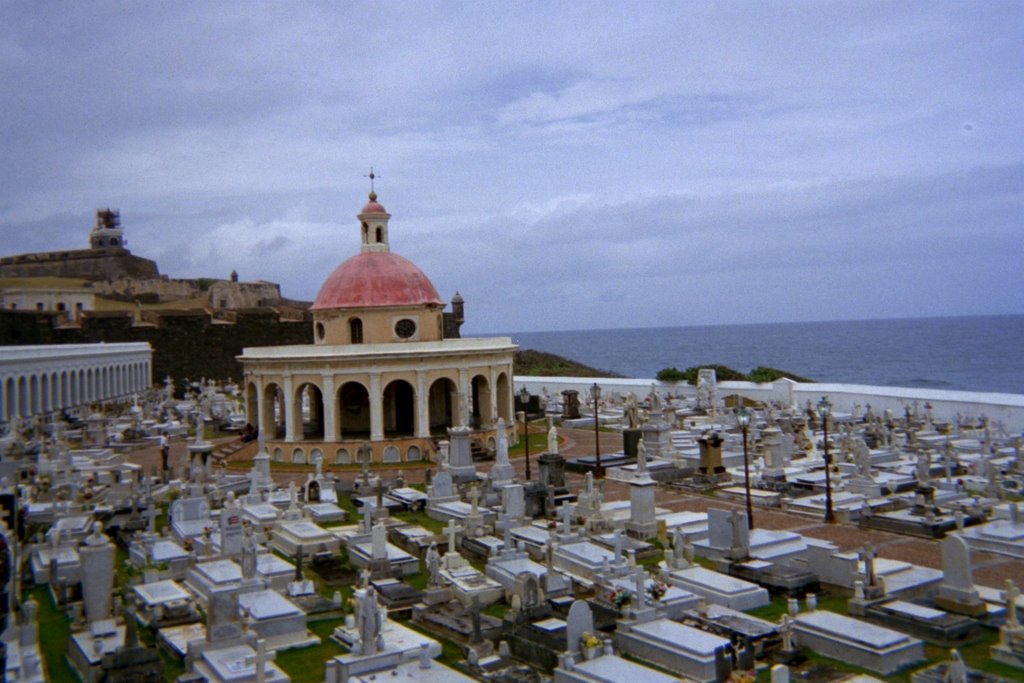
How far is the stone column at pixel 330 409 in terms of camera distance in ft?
96.1

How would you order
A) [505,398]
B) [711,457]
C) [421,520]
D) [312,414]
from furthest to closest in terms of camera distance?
[312,414], [505,398], [711,457], [421,520]

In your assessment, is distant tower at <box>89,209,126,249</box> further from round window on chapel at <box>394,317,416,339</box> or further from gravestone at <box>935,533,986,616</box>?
gravestone at <box>935,533,986,616</box>

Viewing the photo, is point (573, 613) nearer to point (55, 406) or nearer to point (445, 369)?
point (445, 369)

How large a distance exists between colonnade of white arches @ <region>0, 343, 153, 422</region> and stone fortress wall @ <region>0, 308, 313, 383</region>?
355 centimetres

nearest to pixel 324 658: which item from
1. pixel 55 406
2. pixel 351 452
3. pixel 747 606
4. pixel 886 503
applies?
pixel 747 606

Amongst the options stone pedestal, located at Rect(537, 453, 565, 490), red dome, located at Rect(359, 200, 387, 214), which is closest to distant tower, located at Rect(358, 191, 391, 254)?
red dome, located at Rect(359, 200, 387, 214)

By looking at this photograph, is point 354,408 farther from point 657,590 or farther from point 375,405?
point 657,590

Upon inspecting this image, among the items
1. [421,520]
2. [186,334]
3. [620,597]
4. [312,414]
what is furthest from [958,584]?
[186,334]

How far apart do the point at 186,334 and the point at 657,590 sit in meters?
58.2

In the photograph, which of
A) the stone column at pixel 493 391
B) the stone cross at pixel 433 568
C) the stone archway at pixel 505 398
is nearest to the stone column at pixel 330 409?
the stone column at pixel 493 391

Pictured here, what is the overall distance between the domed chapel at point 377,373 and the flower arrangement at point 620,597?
16923 millimetres

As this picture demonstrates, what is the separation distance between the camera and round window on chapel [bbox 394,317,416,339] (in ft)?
104

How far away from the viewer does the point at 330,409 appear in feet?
96.3

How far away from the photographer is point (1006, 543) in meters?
15.1
